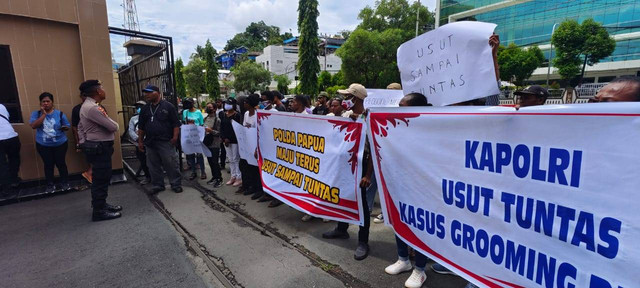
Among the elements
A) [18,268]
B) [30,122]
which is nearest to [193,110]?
[30,122]

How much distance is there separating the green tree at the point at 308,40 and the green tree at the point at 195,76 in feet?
78.4

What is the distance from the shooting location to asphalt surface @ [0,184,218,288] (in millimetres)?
2824

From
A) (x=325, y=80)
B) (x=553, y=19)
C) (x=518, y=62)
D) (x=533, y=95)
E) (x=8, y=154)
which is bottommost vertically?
(x=8, y=154)

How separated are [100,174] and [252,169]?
210 centimetres

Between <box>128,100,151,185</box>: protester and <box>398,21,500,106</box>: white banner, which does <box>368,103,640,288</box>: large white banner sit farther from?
<box>128,100,151,185</box>: protester

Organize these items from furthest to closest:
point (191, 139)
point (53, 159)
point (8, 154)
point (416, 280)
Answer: point (191, 139) → point (53, 159) → point (8, 154) → point (416, 280)

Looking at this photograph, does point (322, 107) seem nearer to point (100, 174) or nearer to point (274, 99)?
point (274, 99)

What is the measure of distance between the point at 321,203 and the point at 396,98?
13.6 ft

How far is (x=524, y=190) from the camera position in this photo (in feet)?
5.49

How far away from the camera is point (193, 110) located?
680 cm

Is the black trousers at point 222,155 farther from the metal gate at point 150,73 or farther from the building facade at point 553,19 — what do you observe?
the building facade at point 553,19

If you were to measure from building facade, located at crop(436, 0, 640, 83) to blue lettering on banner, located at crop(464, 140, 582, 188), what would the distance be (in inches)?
1889

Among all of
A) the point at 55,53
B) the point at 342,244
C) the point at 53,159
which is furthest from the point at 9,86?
the point at 342,244

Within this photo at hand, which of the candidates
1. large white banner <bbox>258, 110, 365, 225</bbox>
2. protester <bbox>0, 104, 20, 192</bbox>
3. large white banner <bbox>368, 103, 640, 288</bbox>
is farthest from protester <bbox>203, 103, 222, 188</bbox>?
large white banner <bbox>368, 103, 640, 288</bbox>
